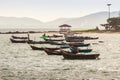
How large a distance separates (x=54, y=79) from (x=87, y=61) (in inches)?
779

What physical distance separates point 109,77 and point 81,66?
1206 cm

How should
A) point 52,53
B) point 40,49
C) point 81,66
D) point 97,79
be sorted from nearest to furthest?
point 97,79 → point 81,66 → point 52,53 → point 40,49

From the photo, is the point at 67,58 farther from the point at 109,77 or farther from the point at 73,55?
the point at 109,77

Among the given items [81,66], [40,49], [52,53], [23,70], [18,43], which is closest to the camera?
[23,70]

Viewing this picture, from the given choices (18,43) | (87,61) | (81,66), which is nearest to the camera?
(81,66)

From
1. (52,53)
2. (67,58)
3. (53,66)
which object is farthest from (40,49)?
(53,66)

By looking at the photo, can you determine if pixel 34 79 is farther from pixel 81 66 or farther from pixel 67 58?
pixel 67 58

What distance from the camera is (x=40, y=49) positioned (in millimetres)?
94125

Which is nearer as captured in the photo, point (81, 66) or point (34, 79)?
point (34, 79)

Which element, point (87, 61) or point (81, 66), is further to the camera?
point (87, 61)

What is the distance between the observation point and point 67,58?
7056 centimetres

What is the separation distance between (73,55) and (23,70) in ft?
46.9

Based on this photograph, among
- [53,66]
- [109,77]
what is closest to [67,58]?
[53,66]

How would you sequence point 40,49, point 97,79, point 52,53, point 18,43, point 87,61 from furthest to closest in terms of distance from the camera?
point 18,43, point 40,49, point 52,53, point 87,61, point 97,79
